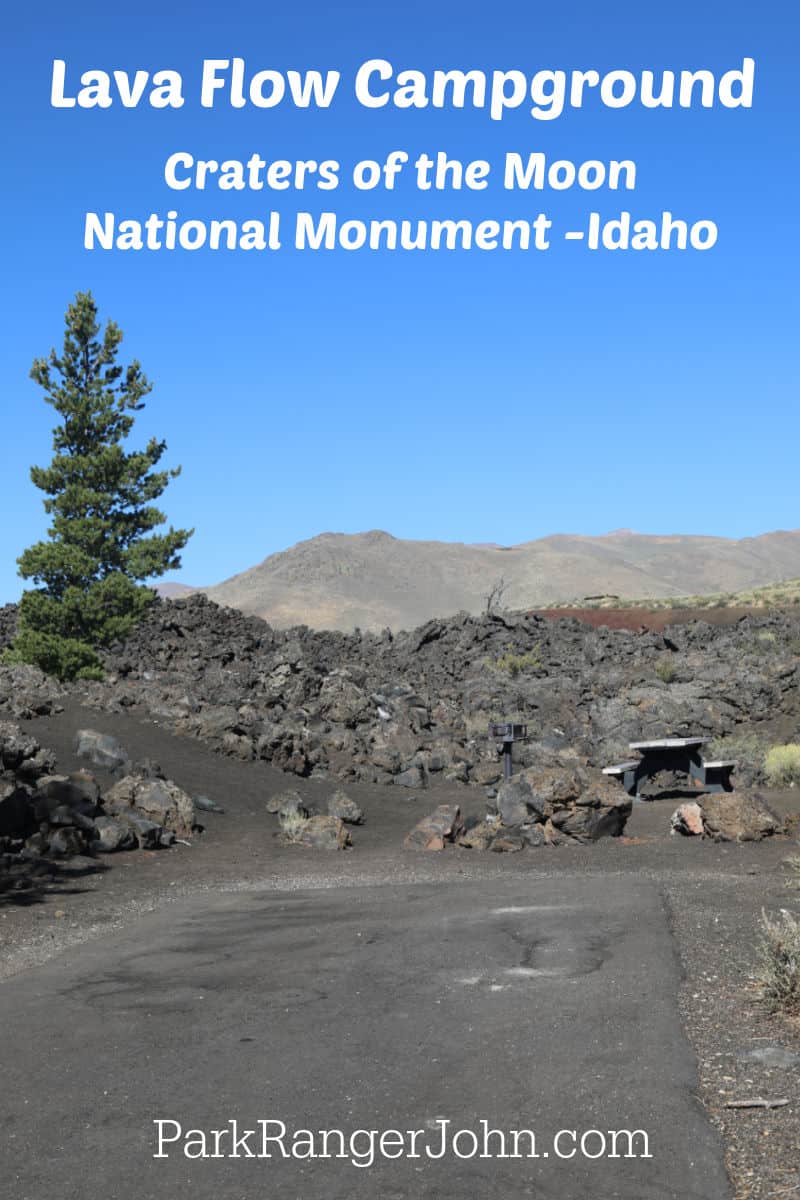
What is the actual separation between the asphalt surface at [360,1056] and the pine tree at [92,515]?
30823mm

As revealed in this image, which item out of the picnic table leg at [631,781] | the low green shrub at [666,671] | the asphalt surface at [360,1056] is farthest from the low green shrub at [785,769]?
the asphalt surface at [360,1056]

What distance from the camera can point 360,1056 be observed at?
7.16 metres

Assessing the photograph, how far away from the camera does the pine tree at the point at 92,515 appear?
135 ft

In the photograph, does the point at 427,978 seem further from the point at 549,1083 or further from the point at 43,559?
the point at 43,559

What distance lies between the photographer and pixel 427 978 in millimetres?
9148

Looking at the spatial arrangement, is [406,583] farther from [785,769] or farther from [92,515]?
[785,769]

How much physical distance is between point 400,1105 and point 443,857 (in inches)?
474

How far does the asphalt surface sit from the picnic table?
553 inches

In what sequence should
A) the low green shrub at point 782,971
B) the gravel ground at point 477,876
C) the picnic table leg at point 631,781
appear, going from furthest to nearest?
the picnic table leg at point 631,781, the low green shrub at point 782,971, the gravel ground at point 477,876

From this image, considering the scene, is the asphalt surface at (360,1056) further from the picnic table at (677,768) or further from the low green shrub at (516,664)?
the low green shrub at (516,664)

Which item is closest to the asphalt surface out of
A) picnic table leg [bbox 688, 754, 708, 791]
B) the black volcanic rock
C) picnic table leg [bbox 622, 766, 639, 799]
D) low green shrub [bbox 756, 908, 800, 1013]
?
low green shrub [bbox 756, 908, 800, 1013]

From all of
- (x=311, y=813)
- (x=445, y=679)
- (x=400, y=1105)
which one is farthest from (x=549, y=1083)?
(x=445, y=679)

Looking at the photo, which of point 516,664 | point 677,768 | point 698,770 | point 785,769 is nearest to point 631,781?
point 677,768

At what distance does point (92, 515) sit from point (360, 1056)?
38.9 meters
